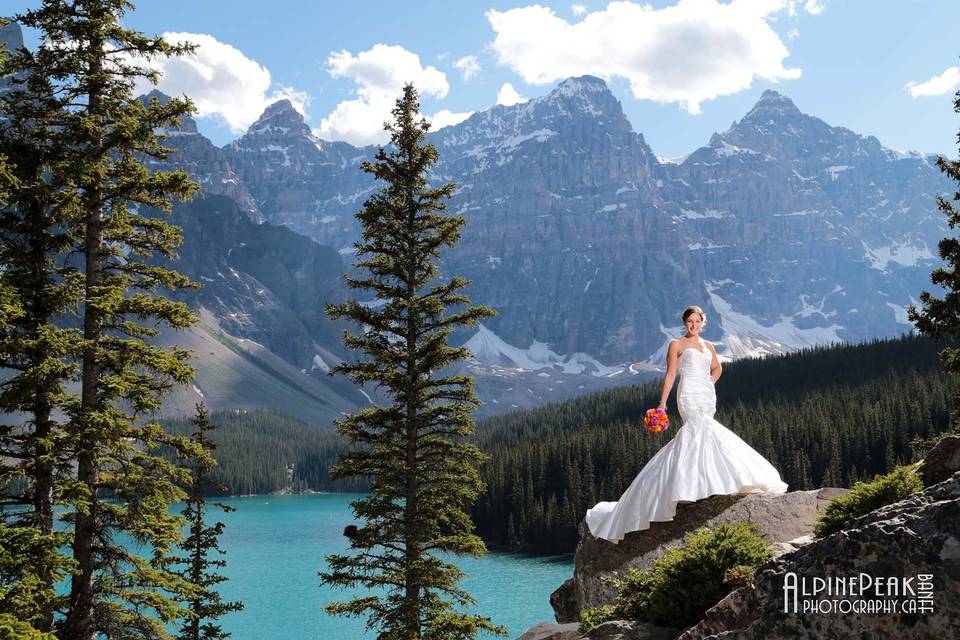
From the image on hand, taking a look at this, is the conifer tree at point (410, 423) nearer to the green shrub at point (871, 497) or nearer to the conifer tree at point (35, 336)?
the conifer tree at point (35, 336)

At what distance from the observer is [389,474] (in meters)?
22.5

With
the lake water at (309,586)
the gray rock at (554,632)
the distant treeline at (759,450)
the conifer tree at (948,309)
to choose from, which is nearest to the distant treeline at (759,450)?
the distant treeline at (759,450)

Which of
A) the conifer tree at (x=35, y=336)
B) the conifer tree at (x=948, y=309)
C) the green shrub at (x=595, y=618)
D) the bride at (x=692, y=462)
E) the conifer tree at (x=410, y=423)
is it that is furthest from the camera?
the conifer tree at (x=410, y=423)

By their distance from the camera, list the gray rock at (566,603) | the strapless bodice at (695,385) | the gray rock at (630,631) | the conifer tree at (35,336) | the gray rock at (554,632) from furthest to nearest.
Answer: the gray rock at (566,603) → the strapless bodice at (695,385) → the conifer tree at (35,336) → the gray rock at (554,632) → the gray rock at (630,631)

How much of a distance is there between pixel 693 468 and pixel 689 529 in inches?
42.4

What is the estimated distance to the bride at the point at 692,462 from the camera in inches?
545

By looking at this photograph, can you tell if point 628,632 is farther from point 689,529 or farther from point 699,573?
point 689,529

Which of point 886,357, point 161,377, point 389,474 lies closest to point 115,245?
point 161,377

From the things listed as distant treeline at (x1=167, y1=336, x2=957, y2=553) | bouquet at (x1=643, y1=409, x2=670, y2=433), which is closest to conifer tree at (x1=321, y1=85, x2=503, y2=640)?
bouquet at (x1=643, y1=409, x2=670, y2=433)

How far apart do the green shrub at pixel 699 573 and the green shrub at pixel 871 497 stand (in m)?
0.88

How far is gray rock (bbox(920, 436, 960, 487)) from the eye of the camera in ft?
30.6

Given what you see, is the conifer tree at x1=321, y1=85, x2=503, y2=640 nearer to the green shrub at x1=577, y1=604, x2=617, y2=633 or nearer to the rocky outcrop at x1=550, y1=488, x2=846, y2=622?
the rocky outcrop at x1=550, y1=488, x2=846, y2=622

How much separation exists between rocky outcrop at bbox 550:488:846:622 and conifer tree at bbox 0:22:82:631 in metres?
9.61

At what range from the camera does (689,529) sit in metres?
14.0
